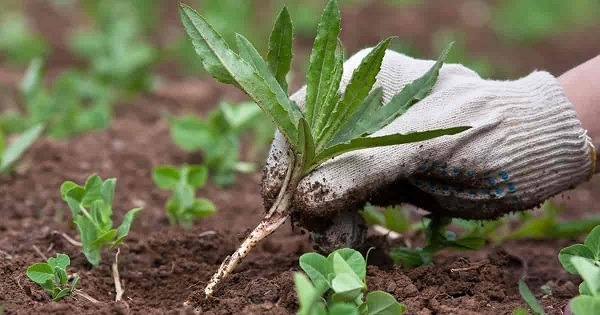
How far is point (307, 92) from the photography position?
6.88ft

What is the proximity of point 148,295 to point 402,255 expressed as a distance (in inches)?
26.9

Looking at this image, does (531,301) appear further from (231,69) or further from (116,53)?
(116,53)

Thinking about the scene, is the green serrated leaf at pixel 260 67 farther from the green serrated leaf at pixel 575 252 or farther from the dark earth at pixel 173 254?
the green serrated leaf at pixel 575 252

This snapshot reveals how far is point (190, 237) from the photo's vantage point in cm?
247

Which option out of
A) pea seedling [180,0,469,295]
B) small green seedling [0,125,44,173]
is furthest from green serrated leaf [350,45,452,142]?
small green seedling [0,125,44,173]

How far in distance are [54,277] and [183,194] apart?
730 millimetres

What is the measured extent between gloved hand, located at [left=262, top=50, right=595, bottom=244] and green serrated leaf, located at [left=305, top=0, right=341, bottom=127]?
0.41ft

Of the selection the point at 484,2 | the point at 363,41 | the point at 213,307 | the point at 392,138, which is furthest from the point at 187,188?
the point at 484,2

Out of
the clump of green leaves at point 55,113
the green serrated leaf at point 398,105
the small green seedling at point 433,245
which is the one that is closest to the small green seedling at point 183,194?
the small green seedling at point 433,245

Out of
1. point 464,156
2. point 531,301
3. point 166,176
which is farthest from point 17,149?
point 531,301

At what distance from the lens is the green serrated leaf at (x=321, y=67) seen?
6.73 feet

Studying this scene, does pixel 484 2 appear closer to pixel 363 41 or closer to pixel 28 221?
pixel 363 41

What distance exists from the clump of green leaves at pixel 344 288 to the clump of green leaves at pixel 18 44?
3.58 m

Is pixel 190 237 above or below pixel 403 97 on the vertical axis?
below
